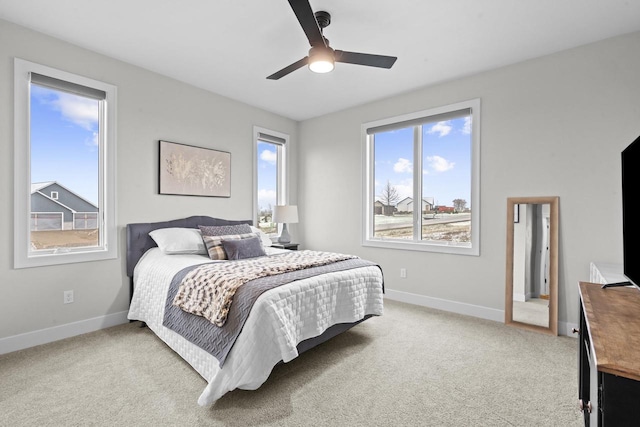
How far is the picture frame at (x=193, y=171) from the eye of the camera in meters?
3.44

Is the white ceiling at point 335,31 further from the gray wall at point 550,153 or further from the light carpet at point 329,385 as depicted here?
the light carpet at point 329,385

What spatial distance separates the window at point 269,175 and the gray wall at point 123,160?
0.23m

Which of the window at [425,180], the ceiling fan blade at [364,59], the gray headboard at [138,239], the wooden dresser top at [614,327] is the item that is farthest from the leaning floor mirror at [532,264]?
the gray headboard at [138,239]

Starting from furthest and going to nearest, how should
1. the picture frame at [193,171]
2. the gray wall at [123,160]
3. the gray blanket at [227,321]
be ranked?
the picture frame at [193,171] → the gray wall at [123,160] → the gray blanket at [227,321]

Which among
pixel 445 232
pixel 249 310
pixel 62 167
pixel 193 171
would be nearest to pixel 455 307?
pixel 445 232

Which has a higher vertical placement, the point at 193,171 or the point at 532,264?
the point at 193,171

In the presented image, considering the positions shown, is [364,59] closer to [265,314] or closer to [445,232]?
[265,314]

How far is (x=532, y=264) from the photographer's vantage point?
3.06 m

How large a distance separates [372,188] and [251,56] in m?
2.29

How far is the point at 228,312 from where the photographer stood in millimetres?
1916

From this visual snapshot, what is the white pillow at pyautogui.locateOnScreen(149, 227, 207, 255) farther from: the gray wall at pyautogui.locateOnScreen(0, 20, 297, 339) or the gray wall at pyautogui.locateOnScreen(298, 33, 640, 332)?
the gray wall at pyautogui.locateOnScreen(298, 33, 640, 332)

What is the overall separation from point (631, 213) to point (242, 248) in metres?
2.82

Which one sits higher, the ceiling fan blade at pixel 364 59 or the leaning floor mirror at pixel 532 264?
the ceiling fan blade at pixel 364 59

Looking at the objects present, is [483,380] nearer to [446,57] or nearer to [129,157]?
[446,57]
